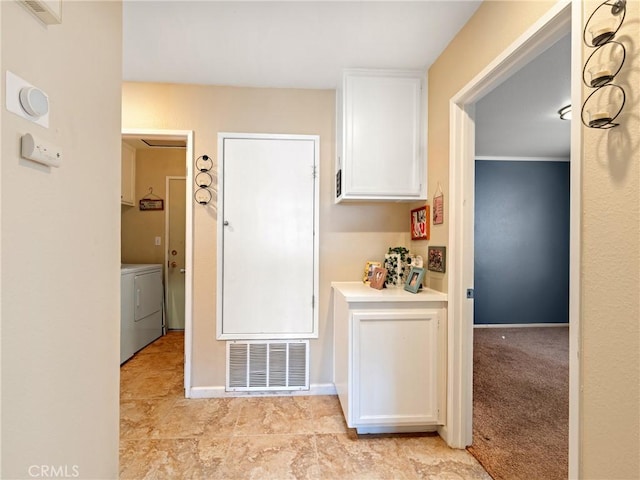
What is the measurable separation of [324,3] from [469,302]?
1.81 metres

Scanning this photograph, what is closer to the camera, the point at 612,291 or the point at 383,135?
the point at 612,291

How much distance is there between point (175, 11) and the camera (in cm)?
156

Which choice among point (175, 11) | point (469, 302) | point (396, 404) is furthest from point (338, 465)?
point (175, 11)

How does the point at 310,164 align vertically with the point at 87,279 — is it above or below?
above

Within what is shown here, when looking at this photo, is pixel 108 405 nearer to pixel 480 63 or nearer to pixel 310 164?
pixel 310 164

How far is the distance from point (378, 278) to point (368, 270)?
0.81 ft

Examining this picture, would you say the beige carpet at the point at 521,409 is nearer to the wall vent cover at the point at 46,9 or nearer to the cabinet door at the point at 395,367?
the cabinet door at the point at 395,367

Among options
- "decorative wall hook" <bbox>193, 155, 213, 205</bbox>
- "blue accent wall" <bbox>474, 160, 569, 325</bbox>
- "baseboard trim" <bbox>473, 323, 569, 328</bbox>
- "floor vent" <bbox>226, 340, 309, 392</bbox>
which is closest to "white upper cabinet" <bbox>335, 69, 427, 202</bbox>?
"decorative wall hook" <bbox>193, 155, 213, 205</bbox>

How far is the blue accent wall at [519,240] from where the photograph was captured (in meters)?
4.21

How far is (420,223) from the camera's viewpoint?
86.4 inches

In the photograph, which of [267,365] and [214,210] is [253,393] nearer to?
[267,365]

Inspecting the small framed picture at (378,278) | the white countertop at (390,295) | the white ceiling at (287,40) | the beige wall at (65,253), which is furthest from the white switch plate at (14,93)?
the small framed picture at (378,278)

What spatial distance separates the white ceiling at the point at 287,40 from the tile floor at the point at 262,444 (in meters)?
2.42

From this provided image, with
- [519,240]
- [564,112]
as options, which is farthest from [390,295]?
[519,240]
